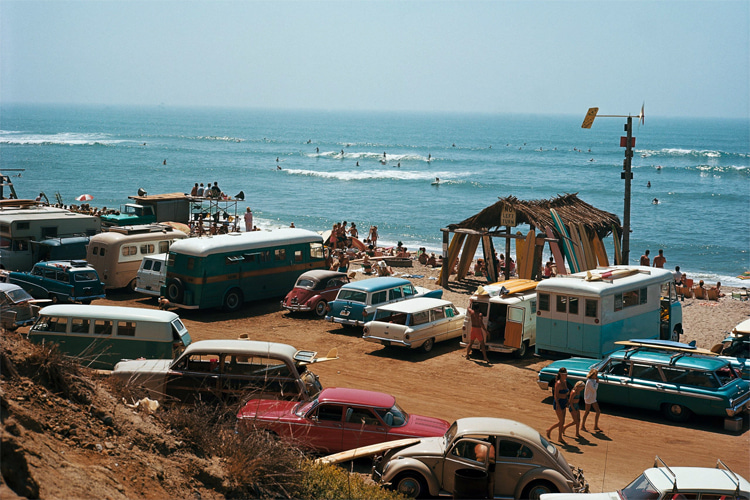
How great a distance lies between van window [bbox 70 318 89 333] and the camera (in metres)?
15.2

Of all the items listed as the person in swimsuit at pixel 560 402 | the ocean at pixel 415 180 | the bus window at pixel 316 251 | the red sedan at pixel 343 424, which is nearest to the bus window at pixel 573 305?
the person in swimsuit at pixel 560 402

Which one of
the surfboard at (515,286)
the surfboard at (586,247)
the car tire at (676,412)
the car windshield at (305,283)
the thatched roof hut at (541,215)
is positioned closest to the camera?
the car tire at (676,412)

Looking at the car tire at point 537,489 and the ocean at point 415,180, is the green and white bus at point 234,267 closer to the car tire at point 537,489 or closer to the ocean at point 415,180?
the car tire at point 537,489

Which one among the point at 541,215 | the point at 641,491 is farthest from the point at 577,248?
the point at 641,491

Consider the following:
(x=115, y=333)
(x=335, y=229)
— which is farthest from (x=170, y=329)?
(x=335, y=229)

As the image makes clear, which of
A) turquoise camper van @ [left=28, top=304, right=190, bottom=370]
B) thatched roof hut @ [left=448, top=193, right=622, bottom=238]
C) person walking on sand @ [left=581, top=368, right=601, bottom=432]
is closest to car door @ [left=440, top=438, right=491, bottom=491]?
person walking on sand @ [left=581, top=368, right=601, bottom=432]

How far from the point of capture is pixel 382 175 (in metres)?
95.7

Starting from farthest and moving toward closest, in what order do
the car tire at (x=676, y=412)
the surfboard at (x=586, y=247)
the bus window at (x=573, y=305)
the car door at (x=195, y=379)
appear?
the surfboard at (x=586, y=247) < the bus window at (x=573, y=305) < the car tire at (x=676, y=412) < the car door at (x=195, y=379)

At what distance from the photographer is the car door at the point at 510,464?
9664 mm

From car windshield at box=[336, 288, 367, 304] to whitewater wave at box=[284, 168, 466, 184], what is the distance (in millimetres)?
68395

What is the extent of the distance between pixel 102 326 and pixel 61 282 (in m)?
6.54

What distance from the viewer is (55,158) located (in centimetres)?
10375

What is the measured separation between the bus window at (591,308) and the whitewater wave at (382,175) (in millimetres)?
71363

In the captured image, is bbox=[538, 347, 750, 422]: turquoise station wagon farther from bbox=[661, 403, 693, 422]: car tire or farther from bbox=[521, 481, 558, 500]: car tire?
bbox=[521, 481, 558, 500]: car tire
